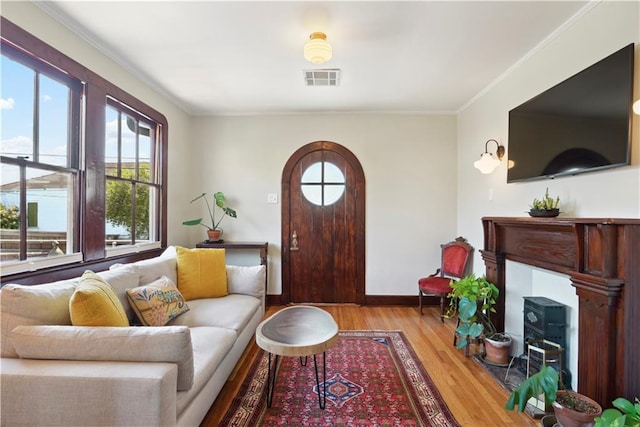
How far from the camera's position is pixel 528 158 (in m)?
2.41

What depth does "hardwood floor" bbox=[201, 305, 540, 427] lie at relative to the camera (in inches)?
71.3

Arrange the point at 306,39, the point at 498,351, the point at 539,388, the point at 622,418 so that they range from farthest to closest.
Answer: the point at 498,351 < the point at 306,39 < the point at 539,388 < the point at 622,418

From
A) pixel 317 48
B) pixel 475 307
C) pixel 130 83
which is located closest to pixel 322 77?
pixel 317 48

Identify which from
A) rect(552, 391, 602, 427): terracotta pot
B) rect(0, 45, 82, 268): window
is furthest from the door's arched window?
rect(552, 391, 602, 427): terracotta pot

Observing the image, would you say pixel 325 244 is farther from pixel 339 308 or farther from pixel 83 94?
pixel 83 94

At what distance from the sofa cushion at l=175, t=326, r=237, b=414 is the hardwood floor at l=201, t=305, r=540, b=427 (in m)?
0.37

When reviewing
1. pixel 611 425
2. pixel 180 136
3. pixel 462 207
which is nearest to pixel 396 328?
pixel 462 207

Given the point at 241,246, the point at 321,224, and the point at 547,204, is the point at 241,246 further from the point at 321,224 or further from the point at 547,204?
the point at 547,204

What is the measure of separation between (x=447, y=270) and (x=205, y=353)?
295 cm

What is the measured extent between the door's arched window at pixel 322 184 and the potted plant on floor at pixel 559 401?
2.78 meters

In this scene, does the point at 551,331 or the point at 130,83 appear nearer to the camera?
the point at 551,331

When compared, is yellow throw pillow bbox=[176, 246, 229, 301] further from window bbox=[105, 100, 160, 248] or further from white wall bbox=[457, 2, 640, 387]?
white wall bbox=[457, 2, 640, 387]

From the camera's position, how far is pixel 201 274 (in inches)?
106

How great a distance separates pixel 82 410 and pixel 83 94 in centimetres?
218
